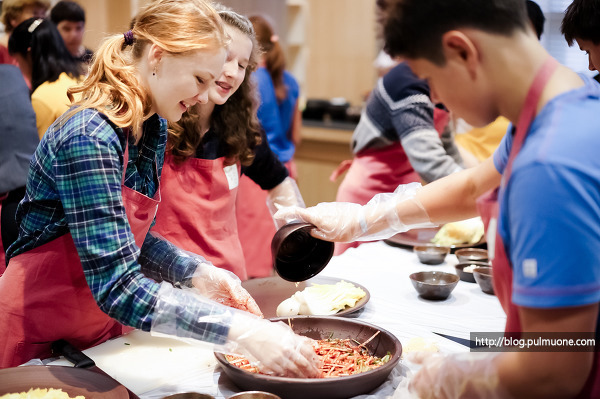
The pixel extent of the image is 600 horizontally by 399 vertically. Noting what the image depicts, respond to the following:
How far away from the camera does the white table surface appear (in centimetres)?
144

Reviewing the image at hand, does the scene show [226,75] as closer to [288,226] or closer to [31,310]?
[288,226]

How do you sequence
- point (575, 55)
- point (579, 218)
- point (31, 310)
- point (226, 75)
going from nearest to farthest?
point (579, 218) → point (31, 310) → point (226, 75) → point (575, 55)

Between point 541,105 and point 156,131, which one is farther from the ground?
point 541,105

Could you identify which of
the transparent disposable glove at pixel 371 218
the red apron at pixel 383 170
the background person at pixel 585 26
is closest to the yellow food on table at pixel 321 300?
the transparent disposable glove at pixel 371 218

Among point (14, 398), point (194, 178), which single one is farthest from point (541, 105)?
point (194, 178)

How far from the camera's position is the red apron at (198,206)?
222 centimetres

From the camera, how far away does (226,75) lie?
2119 millimetres

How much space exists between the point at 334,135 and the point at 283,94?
127 cm

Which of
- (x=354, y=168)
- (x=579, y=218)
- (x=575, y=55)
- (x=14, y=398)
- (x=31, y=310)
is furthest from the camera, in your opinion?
(x=575, y=55)

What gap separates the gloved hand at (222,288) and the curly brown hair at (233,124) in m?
0.60

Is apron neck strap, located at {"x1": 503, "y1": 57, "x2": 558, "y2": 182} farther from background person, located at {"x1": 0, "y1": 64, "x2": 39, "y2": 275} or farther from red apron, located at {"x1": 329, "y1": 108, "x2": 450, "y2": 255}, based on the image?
background person, located at {"x1": 0, "y1": 64, "x2": 39, "y2": 275}

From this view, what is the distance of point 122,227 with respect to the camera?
136 cm

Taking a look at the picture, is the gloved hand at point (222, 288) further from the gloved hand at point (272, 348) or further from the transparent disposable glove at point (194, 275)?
the gloved hand at point (272, 348)

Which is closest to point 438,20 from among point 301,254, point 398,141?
point 301,254
